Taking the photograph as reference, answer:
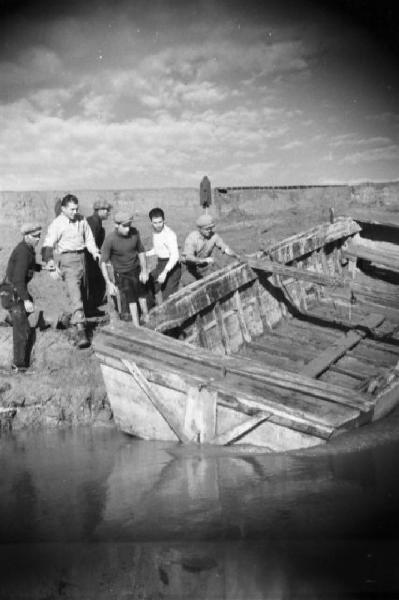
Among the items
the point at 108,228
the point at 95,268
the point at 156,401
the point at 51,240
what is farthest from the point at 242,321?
the point at 108,228

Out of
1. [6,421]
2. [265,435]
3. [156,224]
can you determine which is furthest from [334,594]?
[156,224]

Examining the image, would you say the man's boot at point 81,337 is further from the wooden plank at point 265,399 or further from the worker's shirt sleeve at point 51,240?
the wooden plank at point 265,399

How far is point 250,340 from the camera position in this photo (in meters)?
6.84

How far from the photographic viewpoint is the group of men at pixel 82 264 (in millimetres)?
5633

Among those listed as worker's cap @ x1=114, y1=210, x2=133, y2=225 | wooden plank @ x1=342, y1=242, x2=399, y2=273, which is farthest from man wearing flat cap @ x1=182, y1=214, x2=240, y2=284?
wooden plank @ x1=342, y1=242, x2=399, y2=273

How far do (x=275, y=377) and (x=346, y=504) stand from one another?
44.7 inches

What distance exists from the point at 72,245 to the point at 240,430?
10.1ft

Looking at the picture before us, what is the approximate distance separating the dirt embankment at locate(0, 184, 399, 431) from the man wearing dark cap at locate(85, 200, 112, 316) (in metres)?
0.50

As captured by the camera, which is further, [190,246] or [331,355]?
[190,246]

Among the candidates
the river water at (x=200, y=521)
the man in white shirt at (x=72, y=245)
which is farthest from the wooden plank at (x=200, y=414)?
the man in white shirt at (x=72, y=245)

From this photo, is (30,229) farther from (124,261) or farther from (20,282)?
(124,261)

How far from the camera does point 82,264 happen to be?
6234 mm

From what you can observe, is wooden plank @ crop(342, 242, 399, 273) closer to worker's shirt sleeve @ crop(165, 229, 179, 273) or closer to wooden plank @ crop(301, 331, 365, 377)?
wooden plank @ crop(301, 331, 365, 377)

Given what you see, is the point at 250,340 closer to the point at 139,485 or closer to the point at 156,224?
the point at 156,224
